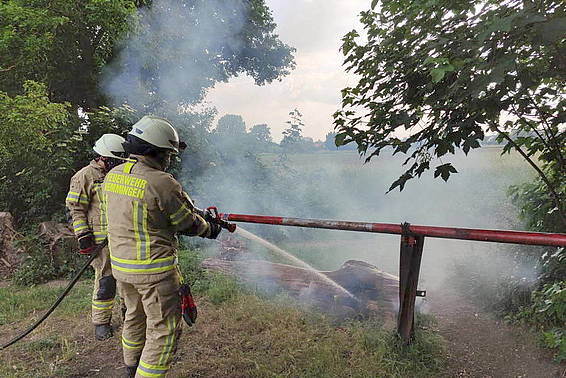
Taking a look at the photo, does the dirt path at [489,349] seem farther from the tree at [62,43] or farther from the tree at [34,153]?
the tree at [62,43]

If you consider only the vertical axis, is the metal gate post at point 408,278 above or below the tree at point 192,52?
below

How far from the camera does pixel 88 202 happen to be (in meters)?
3.95

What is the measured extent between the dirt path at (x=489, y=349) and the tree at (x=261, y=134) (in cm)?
838

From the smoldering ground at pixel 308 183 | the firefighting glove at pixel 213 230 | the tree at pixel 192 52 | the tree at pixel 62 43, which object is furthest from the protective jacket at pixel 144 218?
the tree at pixel 192 52

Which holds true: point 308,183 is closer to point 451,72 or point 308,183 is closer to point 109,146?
point 109,146

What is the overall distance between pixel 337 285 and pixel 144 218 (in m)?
2.74

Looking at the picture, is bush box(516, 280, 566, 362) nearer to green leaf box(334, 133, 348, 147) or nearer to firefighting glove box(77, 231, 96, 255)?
green leaf box(334, 133, 348, 147)

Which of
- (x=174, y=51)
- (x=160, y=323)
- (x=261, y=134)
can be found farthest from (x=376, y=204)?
(x=160, y=323)

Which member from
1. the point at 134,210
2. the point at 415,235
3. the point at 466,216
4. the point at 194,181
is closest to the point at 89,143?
the point at 194,181

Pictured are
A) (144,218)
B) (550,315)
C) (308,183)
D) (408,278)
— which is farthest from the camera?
(308,183)

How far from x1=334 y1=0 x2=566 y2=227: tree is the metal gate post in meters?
0.92

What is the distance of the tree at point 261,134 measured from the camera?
39.3 feet

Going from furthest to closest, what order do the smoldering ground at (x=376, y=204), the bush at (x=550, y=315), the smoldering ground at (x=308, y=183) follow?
the smoldering ground at (x=308, y=183)
the smoldering ground at (x=376, y=204)
the bush at (x=550, y=315)

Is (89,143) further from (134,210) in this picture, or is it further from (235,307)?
(134,210)
